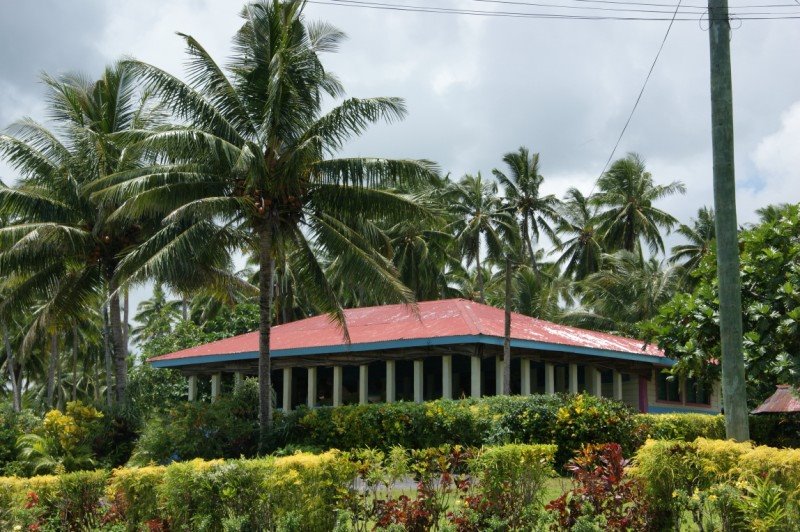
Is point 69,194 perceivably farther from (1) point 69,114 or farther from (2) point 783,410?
(2) point 783,410

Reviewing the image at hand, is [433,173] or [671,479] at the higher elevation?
[433,173]

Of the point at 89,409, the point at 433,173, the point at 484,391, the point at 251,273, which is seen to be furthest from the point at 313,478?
the point at 251,273

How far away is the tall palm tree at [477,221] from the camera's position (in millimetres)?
39969

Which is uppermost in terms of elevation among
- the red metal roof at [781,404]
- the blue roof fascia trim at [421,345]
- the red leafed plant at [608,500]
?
the blue roof fascia trim at [421,345]

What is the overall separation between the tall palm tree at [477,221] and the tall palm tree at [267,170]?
20.1 metres

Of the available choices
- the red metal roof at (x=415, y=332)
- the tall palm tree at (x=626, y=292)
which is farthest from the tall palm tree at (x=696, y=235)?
the red metal roof at (x=415, y=332)

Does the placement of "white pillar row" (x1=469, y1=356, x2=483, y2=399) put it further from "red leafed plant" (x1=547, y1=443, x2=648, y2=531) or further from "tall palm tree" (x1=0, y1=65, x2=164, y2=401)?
"red leafed plant" (x1=547, y1=443, x2=648, y2=531)

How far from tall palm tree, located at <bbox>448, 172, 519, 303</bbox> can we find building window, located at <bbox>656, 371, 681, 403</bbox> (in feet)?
33.0

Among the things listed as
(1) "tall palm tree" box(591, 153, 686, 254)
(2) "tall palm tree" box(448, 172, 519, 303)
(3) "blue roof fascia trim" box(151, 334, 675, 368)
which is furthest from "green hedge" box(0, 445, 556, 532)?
(1) "tall palm tree" box(591, 153, 686, 254)

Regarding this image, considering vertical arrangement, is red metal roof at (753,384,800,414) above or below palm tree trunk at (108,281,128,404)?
below

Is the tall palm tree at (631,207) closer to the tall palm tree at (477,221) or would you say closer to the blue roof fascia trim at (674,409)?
the tall palm tree at (477,221)

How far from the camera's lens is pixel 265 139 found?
62.4 feet

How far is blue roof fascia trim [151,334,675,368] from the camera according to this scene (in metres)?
22.2

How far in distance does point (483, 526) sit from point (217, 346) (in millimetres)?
22388
